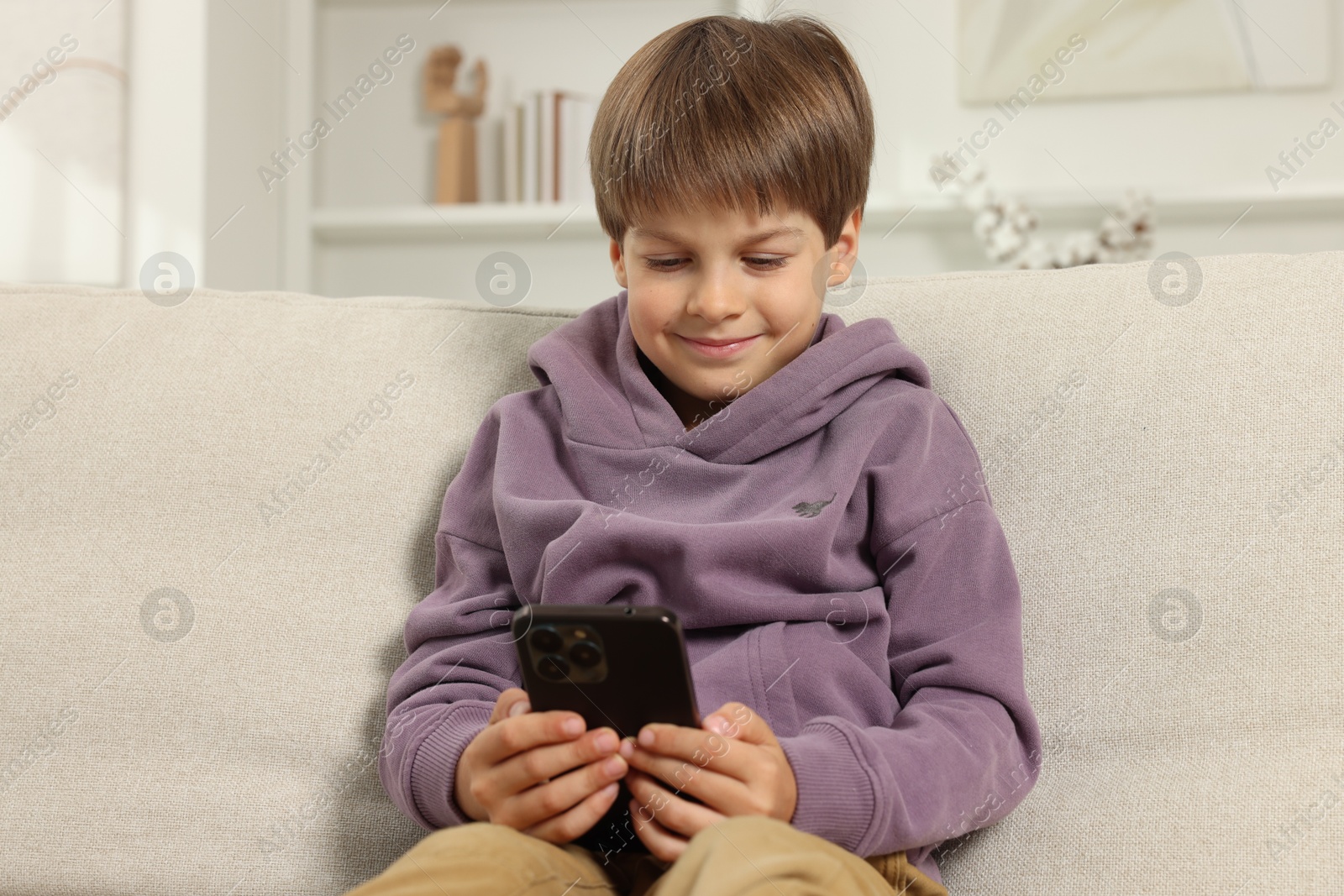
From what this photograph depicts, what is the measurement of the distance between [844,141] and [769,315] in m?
0.17

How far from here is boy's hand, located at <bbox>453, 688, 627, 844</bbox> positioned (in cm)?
69

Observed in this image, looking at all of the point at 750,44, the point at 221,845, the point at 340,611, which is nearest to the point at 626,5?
the point at 750,44

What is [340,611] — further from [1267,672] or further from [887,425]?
[1267,672]

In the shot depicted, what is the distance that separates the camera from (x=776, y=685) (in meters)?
0.82

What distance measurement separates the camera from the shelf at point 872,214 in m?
2.37

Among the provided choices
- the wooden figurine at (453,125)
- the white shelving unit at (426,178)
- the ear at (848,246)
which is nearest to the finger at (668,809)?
the ear at (848,246)

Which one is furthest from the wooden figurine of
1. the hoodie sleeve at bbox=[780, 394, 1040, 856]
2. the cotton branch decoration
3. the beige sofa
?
the hoodie sleeve at bbox=[780, 394, 1040, 856]

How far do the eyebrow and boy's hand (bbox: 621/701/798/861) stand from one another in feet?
1.23

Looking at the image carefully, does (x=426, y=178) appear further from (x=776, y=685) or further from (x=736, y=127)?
(x=776, y=685)

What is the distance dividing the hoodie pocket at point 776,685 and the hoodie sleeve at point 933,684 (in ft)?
0.08

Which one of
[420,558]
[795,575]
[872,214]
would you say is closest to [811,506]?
[795,575]

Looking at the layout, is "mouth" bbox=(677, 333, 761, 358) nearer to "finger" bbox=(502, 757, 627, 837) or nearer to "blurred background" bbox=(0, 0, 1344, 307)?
"finger" bbox=(502, 757, 627, 837)

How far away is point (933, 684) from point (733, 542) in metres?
0.17

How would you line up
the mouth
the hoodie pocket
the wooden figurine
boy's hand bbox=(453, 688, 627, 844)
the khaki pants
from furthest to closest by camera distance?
the wooden figurine < the mouth < the hoodie pocket < boy's hand bbox=(453, 688, 627, 844) < the khaki pants
